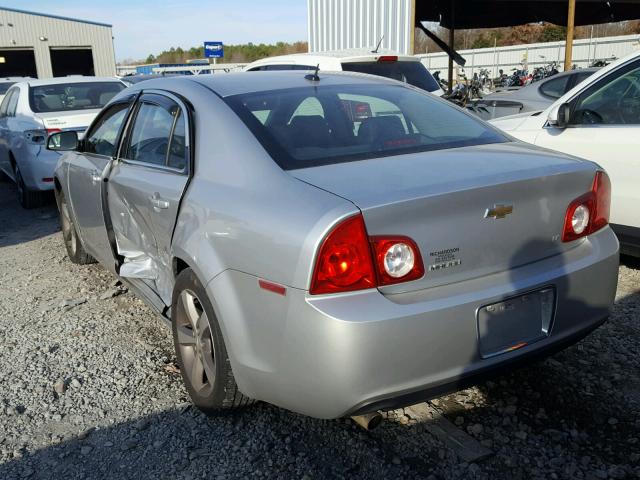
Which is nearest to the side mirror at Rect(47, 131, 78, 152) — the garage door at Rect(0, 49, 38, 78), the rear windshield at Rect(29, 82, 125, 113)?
the rear windshield at Rect(29, 82, 125, 113)

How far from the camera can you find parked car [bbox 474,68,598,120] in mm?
8938

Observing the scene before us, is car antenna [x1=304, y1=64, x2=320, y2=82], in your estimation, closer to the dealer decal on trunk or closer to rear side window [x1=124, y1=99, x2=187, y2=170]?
rear side window [x1=124, y1=99, x2=187, y2=170]

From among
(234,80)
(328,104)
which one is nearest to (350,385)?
(328,104)

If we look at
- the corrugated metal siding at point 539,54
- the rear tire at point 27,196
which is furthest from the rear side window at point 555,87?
the corrugated metal siding at point 539,54

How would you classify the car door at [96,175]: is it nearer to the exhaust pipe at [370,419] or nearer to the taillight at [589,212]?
the exhaust pipe at [370,419]

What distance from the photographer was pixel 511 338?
244 cm

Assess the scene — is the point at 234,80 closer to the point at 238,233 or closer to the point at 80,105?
the point at 238,233

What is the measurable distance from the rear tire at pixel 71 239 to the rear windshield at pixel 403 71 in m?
3.79

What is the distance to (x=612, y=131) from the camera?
14.8 ft

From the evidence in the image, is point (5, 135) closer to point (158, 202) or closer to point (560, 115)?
point (158, 202)

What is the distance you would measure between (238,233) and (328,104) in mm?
1061

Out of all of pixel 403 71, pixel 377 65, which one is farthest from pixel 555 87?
pixel 377 65

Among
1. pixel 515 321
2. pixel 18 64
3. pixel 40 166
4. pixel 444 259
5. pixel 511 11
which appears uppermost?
pixel 511 11

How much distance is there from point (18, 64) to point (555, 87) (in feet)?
133
